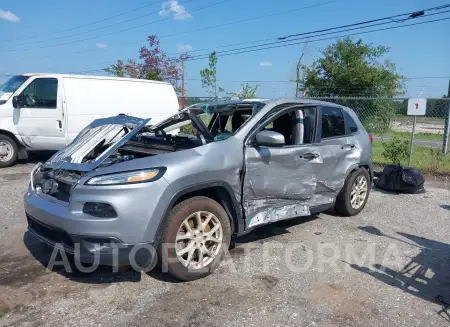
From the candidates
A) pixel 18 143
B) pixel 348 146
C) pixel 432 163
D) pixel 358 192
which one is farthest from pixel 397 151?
pixel 18 143

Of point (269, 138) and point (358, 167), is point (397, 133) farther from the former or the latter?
point (269, 138)

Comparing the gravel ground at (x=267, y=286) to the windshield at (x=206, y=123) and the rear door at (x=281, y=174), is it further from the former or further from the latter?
the windshield at (x=206, y=123)

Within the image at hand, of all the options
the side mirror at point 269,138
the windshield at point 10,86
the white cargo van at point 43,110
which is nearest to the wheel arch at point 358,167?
the side mirror at point 269,138

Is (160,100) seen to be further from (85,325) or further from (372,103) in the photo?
(372,103)

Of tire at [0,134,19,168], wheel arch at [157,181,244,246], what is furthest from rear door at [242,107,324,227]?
tire at [0,134,19,168]

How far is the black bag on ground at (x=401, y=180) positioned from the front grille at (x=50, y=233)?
6179 mm

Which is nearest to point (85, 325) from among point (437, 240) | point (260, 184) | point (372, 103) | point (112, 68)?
point (260, 184)

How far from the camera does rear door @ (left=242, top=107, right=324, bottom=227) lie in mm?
3943

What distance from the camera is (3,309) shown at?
10.0 feet

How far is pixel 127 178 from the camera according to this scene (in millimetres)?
3168

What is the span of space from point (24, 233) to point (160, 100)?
632 centimetres

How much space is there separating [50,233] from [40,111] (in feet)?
20.0

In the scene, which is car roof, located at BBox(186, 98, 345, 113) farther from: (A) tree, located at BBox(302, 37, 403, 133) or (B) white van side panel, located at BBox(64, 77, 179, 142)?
(A) tree, located at BBox(302, 37, 403, 133)

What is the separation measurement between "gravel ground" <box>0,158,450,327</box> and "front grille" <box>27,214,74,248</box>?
1.47 ft
